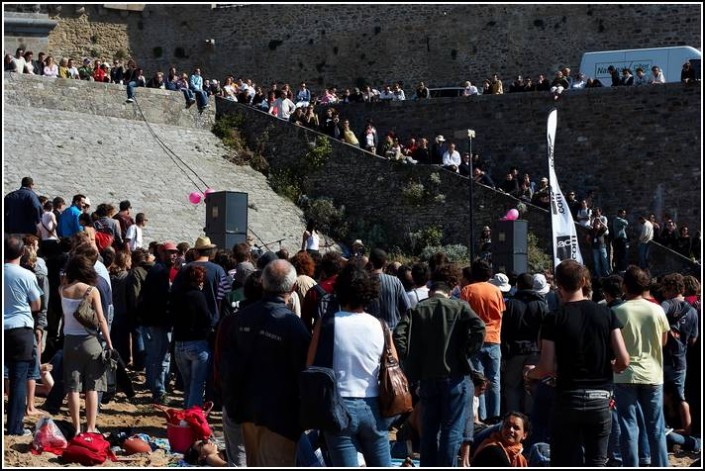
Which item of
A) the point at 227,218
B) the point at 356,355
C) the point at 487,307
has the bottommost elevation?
the point at 356,355

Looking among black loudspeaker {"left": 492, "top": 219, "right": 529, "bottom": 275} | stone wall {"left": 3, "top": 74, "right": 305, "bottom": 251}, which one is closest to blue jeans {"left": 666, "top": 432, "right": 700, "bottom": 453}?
black loudspeaker {"left": 492, "top": 219, "right": 529, "bottom": 275}

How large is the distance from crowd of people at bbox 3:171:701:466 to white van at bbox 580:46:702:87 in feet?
65.6

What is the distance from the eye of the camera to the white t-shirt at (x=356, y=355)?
8391mm

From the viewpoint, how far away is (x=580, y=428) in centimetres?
879

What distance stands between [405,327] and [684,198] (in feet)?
70.0

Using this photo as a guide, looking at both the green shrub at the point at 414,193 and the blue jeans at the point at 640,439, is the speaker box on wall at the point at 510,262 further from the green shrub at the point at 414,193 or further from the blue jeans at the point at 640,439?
the blue jeans at the point at 640,439

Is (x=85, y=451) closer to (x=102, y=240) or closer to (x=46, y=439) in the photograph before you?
(x=46, y=439)

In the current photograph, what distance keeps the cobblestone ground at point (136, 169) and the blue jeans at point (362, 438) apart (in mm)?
17129

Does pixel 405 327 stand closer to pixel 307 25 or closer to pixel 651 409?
pixel 651 409

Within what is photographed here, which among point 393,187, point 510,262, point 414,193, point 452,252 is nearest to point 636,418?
point 510,262

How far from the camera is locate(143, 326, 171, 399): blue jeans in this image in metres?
13.4

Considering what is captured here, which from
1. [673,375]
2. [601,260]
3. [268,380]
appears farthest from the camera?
[601,260]

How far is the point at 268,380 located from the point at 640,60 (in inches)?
1040

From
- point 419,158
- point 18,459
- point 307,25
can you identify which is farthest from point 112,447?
point 307,25
